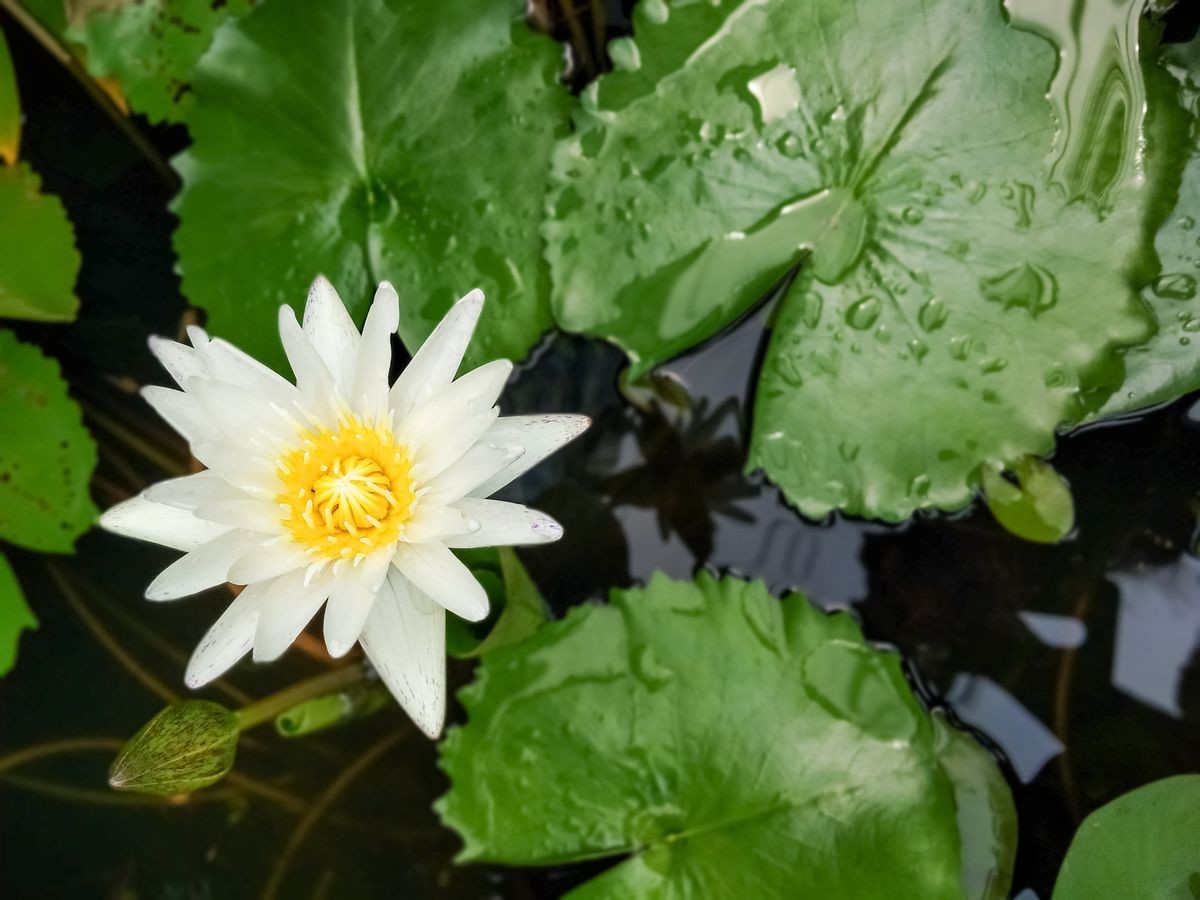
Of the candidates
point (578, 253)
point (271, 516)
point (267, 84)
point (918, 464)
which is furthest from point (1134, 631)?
point (267, 84)

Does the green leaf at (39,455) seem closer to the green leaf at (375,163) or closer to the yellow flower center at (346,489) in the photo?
the green leaf at (375,163)

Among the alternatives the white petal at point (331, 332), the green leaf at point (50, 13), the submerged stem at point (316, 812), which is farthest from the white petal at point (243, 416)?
the green leaf at point (50, 13)

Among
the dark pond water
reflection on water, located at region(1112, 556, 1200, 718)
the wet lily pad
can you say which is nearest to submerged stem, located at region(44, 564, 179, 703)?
the dark pond water

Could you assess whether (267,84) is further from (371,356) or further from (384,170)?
(371,356)

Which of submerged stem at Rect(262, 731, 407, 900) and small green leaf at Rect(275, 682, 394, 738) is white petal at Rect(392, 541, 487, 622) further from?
submerged stem at Rect(262, 731, 407, 900)

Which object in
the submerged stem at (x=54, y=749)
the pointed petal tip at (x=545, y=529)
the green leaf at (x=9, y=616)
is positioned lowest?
the submerged stem at (x=54, y=749)

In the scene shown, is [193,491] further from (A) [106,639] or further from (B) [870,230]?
(A) [106,639]

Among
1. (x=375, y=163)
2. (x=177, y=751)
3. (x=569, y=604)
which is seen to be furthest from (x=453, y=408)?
(x=569, y=604)
